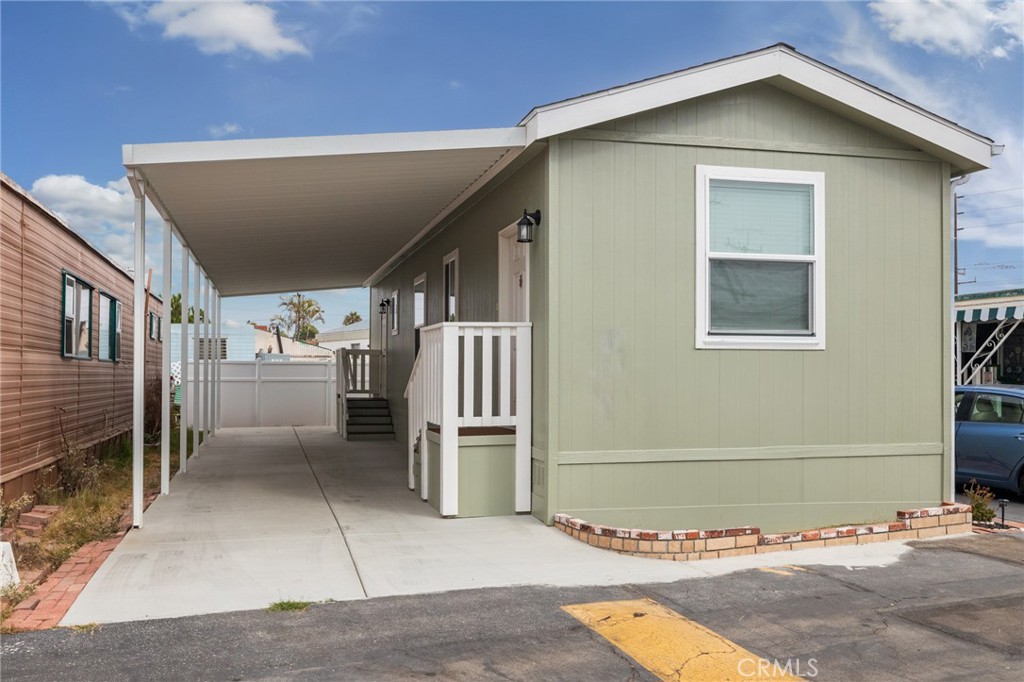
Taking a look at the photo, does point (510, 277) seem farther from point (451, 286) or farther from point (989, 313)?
point (989, 313)

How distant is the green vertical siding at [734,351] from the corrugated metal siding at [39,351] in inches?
183

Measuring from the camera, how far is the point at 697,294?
6719mm

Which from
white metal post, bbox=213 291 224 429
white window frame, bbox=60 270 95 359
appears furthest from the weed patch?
white metal post, bbox=213 291 224 429

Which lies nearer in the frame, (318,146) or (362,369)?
(318,146)

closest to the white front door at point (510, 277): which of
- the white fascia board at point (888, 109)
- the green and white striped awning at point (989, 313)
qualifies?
the white fascia board at point (888, 109)

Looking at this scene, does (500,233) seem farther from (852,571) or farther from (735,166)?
(852,571)

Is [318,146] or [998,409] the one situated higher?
[318,146]

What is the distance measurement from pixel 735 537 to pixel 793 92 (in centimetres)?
362

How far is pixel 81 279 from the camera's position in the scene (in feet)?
33.8

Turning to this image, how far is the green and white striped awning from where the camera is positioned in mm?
15703

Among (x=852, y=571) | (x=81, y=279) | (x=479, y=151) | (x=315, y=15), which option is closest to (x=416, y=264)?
(x=81, y=279)

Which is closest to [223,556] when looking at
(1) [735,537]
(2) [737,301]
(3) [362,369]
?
(1) [735,537]

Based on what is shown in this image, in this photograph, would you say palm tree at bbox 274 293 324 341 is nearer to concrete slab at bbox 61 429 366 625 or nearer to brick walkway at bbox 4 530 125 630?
concrete slab at bbox 61 429 366 625

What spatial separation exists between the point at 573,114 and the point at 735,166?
1.46 meters
